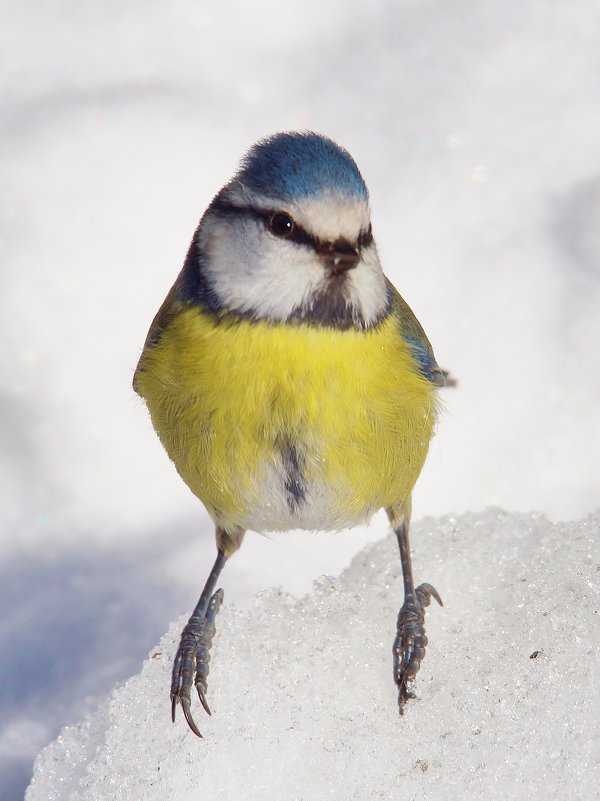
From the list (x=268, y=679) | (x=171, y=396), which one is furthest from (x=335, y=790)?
(x=171, y=396)

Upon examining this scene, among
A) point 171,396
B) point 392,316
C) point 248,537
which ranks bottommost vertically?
point 248,537

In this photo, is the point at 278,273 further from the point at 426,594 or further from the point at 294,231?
the point at 426,594

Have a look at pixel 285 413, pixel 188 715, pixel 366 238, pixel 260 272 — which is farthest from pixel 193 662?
pixel 366 238

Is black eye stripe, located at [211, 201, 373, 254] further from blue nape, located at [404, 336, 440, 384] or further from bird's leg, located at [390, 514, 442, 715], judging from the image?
bird's leg, located at [390, 514, 442, 715]

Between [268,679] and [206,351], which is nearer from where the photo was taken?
[206,351]

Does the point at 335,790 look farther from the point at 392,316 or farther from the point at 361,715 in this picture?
the point at 392,316
